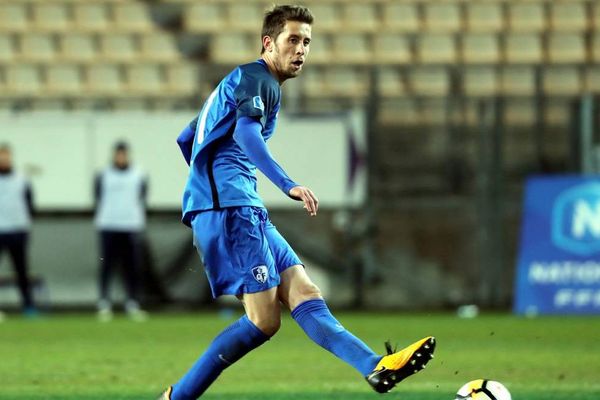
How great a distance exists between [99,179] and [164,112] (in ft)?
4.52

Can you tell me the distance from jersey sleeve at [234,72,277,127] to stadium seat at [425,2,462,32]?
1499 cm

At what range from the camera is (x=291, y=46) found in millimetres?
6621

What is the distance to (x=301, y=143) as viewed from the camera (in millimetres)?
17875

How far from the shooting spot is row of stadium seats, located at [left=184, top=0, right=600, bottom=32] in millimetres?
21266

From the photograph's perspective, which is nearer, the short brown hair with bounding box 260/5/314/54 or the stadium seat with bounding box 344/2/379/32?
the short brown hair with bounding box 260/5/314/54

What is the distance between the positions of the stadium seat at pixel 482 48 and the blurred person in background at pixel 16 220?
7.21m

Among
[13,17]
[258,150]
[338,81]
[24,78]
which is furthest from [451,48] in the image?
[258,150]

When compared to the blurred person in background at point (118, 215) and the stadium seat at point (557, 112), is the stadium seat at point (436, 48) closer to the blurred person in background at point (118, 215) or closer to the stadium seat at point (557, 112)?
the stadium seat at point (557, 112)

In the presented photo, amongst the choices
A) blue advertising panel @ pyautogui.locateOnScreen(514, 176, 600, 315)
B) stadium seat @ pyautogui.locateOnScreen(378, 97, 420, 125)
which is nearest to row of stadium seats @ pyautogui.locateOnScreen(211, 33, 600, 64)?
stadium seat @ pyautogui.locateOnScreen(378, 97, 420, 125)

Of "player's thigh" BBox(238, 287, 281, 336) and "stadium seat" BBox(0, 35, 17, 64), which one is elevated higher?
"stadium seat" BBox(0, 35, 17, 64)

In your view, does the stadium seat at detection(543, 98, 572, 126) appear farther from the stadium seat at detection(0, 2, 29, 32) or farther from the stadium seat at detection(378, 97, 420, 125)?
the stadium seat at detection(0, 2, 29, 32)

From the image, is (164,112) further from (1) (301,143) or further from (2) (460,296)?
(2) (460,296)

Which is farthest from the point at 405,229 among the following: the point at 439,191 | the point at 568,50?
the point at 568,50

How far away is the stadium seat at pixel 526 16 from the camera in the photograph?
21.3 m
